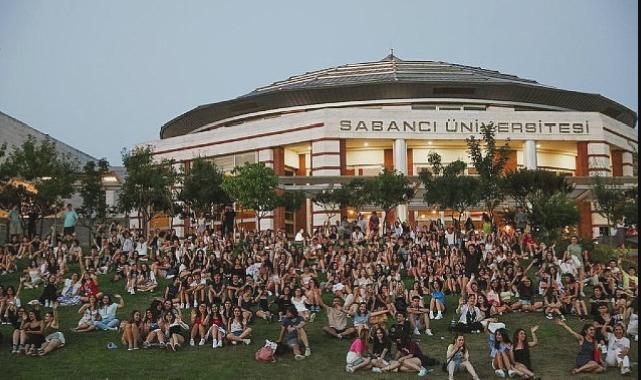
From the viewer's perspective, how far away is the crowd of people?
15.8 metres

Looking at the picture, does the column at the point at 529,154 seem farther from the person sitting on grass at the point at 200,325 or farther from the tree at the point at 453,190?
the person sitting on grass at the point at 200,325

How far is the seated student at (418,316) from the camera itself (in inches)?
706

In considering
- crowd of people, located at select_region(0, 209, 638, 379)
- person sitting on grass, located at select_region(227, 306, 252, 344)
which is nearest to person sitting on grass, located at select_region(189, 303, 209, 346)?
crowd of people, located at select_region(0, 209, 638, 379)

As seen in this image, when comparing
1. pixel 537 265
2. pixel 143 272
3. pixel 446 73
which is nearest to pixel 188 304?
pixel 143 272

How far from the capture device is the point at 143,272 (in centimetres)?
2314

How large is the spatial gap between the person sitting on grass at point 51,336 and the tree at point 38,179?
16.8 metres

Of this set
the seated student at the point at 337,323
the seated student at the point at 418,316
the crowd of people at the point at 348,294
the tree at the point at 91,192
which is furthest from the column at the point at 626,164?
the seated student at the point at 337,323

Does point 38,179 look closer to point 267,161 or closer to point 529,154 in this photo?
point 267,161

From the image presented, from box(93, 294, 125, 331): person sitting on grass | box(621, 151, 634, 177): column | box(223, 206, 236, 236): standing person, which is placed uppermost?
box(621, 151, 634, 177): column

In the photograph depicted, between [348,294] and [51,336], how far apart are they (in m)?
7.66

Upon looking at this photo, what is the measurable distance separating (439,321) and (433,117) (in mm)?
27169

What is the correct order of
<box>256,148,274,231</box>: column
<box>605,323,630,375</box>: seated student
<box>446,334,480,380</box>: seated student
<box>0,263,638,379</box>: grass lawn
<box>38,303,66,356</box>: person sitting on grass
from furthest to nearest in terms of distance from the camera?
<box>256,148,274,231</box>: column
<box>38,303,66,356</box>: person sitting on grass
<box>0,263,638,379</box>: grass lawn
<box>605,323,630,375</box>: seated student
<box>446,334,480,380</box>: seated student

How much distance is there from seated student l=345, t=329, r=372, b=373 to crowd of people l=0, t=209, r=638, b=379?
3 centimetres

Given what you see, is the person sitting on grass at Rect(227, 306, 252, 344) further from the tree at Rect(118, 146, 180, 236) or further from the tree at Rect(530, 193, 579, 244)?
the tree at Rect(118, 146, 180, 236)
